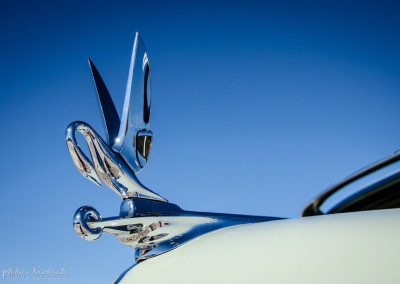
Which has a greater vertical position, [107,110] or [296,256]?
[107,110]

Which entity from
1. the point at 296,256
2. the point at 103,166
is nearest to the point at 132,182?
the point at 103,166

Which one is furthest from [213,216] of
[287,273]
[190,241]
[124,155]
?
[287,273]

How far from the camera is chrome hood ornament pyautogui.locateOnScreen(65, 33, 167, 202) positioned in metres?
0.58

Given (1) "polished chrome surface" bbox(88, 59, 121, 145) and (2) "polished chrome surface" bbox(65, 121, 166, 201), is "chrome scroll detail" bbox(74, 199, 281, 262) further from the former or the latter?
(1) "polished chrome surface" bbox(88, 59, 121, 145)

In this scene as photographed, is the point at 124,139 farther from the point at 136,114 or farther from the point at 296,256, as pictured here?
the point at 296,256

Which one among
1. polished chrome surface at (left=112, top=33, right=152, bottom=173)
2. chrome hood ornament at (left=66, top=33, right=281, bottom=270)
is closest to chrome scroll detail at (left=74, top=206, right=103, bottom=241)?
chrome hood ornament at (left=66, top=33, right=281, bottom=270)

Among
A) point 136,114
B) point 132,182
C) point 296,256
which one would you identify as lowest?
point 296,256

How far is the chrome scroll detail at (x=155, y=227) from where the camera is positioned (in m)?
0.57

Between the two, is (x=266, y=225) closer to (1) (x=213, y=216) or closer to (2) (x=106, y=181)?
(1) (x=213, y=216)

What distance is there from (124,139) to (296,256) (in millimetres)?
396

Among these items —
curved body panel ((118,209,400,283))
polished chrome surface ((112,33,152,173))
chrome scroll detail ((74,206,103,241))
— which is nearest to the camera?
curved body panel ((118,209,400,283))

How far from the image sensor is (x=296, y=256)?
0.39m

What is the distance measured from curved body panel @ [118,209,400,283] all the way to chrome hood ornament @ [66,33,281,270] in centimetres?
6

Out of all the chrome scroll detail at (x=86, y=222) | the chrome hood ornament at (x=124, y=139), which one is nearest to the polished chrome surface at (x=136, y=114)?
the chrome hood ornament at (x=124, y=139)
